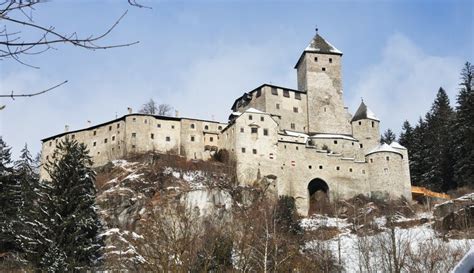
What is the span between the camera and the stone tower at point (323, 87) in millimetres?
76188

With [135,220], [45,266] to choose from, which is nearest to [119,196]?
[135,220]

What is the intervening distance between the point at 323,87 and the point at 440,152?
16062 mm

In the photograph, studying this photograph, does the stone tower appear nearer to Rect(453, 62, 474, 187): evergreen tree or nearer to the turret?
the turret

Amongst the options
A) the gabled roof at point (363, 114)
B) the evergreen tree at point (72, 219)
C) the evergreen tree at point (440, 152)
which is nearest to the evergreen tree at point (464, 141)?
the evergreen tree at point (440, 152)

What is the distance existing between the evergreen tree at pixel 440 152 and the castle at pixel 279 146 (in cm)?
520

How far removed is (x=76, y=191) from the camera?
114ft

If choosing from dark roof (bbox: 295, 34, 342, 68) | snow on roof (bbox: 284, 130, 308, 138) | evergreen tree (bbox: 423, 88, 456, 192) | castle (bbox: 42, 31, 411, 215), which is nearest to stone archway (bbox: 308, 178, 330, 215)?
castle (bbox: 42, 31, 411, 215)

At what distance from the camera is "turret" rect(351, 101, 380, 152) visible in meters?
75.0

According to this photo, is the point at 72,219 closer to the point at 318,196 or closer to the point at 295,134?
the point at 318,196

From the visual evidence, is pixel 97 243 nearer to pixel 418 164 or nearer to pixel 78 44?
pixel 78 44

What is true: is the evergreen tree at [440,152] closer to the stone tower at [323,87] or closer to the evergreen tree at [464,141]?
the evergreen tree at [464,141]

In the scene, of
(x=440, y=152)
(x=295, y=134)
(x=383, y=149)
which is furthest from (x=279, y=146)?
(x=440, y=152)

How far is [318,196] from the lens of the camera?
68.2m

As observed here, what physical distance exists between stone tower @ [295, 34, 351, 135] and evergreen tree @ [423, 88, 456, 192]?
10.4 metres
